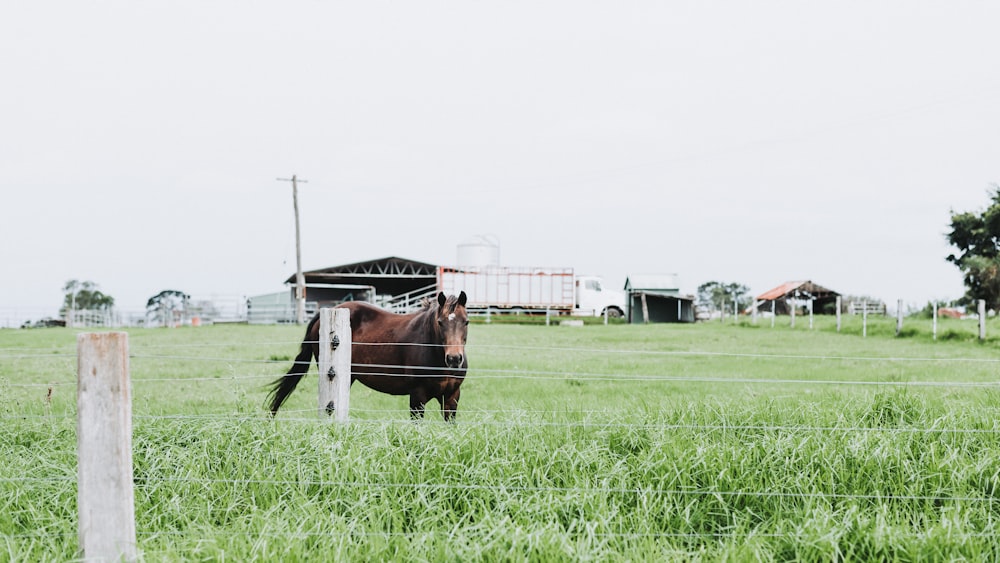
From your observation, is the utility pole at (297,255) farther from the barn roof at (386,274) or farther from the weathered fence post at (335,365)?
the weathered fence post at (335,365)

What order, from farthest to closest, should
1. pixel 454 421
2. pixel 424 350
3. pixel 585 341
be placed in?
pixel 585 341 < pixel 424 350 < pixel 454 421

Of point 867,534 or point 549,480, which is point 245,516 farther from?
point 867,534

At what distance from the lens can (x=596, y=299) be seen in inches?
1511

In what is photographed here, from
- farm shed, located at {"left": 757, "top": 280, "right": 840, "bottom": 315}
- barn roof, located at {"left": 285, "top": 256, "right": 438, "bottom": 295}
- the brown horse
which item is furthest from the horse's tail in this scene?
farm shed, located at {"left": 757, "top": 280, "right": 840, "bottom": 315}

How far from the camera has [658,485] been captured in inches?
155

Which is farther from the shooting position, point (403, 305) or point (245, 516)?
point (403, 305)

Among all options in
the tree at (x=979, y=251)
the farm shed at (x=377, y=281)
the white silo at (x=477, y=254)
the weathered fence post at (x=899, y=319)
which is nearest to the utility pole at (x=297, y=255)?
the farm shed at (x=377, y=281)

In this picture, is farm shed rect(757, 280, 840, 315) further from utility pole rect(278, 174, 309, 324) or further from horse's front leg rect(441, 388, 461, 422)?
horse's front leg rect(441, 388, 461, 422)

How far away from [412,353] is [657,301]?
124 feet

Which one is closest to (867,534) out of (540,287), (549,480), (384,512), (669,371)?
(549,480)

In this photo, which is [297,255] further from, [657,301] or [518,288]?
[657,301]

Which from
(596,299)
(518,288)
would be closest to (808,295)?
(596,299)

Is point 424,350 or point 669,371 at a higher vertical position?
point 424,350

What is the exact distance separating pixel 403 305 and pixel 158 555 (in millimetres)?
33971
